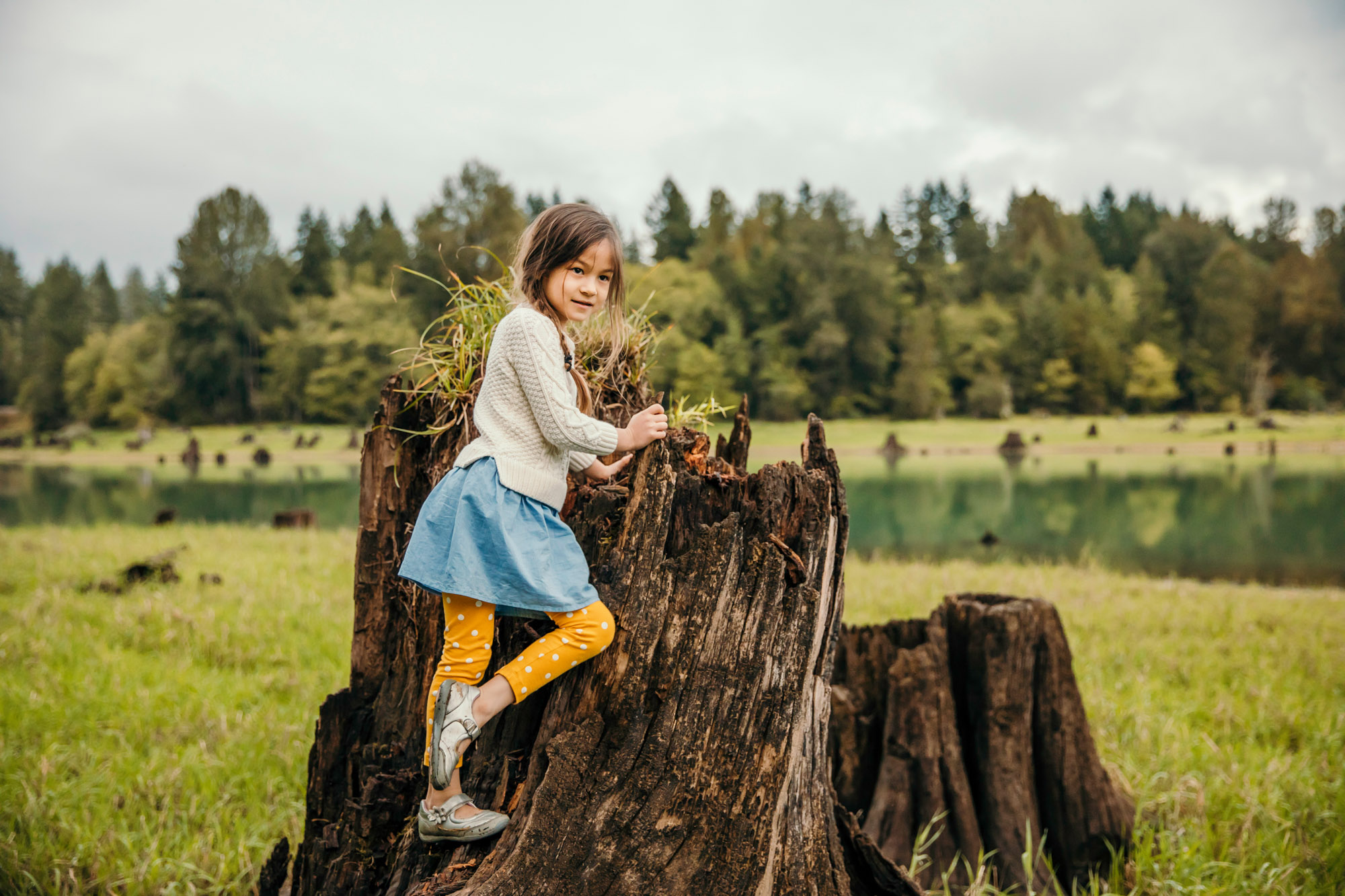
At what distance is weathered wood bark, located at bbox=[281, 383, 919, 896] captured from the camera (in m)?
2.03

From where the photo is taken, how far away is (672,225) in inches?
2908

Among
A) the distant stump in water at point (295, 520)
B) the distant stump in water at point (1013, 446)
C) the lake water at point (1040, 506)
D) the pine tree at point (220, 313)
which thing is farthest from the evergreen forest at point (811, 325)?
the distant stump in water at point (295, 520)

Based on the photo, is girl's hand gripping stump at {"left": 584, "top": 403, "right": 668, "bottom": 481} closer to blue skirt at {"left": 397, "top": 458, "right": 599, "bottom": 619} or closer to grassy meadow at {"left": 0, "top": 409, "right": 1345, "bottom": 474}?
blue skirt at {"left": 397, "top": 458, "right": 599, "bottom": 619}

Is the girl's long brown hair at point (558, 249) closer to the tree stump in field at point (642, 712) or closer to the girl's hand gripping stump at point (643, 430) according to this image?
the girl's hand gripping stump at point (643, 430)

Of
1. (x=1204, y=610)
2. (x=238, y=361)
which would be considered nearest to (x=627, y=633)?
(x=1204, y=610)

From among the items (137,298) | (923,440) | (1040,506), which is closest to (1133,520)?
(1040,506)

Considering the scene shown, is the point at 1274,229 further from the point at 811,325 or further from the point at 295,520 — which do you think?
the point at 295,520

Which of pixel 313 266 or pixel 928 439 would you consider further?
pixel 313 266

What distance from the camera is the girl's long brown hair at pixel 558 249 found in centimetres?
250

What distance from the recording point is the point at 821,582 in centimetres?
232

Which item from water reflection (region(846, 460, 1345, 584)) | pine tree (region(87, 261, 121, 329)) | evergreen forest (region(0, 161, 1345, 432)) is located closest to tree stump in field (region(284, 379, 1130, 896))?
water reflection (region(846, 460, 1345, 584))

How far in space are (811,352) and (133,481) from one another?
40.6 m

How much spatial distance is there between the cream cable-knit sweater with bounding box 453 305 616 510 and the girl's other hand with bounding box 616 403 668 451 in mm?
33

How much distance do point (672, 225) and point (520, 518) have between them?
74.7 meters
